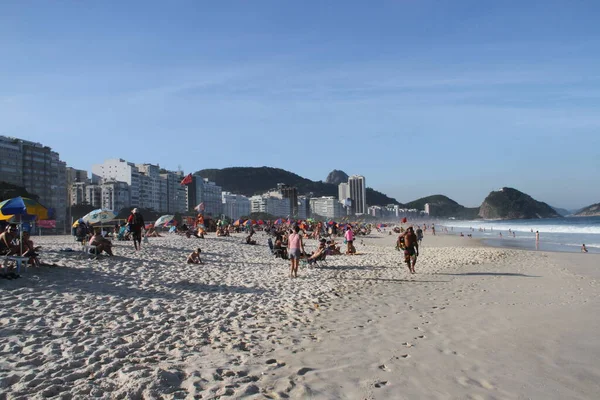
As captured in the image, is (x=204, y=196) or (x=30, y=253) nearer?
(x=30, y=253)

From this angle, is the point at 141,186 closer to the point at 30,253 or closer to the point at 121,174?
the point at 121,174

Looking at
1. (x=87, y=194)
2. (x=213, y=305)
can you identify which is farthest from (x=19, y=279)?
(x=87, y=194)

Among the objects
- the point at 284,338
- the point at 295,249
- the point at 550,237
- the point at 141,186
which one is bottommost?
the point at 550,237

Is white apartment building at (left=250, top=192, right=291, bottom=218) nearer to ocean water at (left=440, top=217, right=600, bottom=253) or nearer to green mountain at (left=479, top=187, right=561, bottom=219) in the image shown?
green mountain at (left=479, top=187, right=561, bottom=219)

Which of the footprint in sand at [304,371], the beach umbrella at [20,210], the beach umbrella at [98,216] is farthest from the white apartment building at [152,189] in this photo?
the footprint in sand at [304,371]

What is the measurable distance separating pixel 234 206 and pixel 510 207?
4597 inches

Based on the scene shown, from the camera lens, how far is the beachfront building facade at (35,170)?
71.9 meters

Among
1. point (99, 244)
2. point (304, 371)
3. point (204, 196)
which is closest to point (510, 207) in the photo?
point (204, 196)

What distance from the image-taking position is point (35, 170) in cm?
7700

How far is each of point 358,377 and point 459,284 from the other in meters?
7.31

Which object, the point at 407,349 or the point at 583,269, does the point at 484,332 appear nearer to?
the point at 407,349

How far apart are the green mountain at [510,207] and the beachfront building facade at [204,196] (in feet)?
385

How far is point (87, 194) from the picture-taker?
9556cm

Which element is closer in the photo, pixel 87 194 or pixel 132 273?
pixel 132 273
